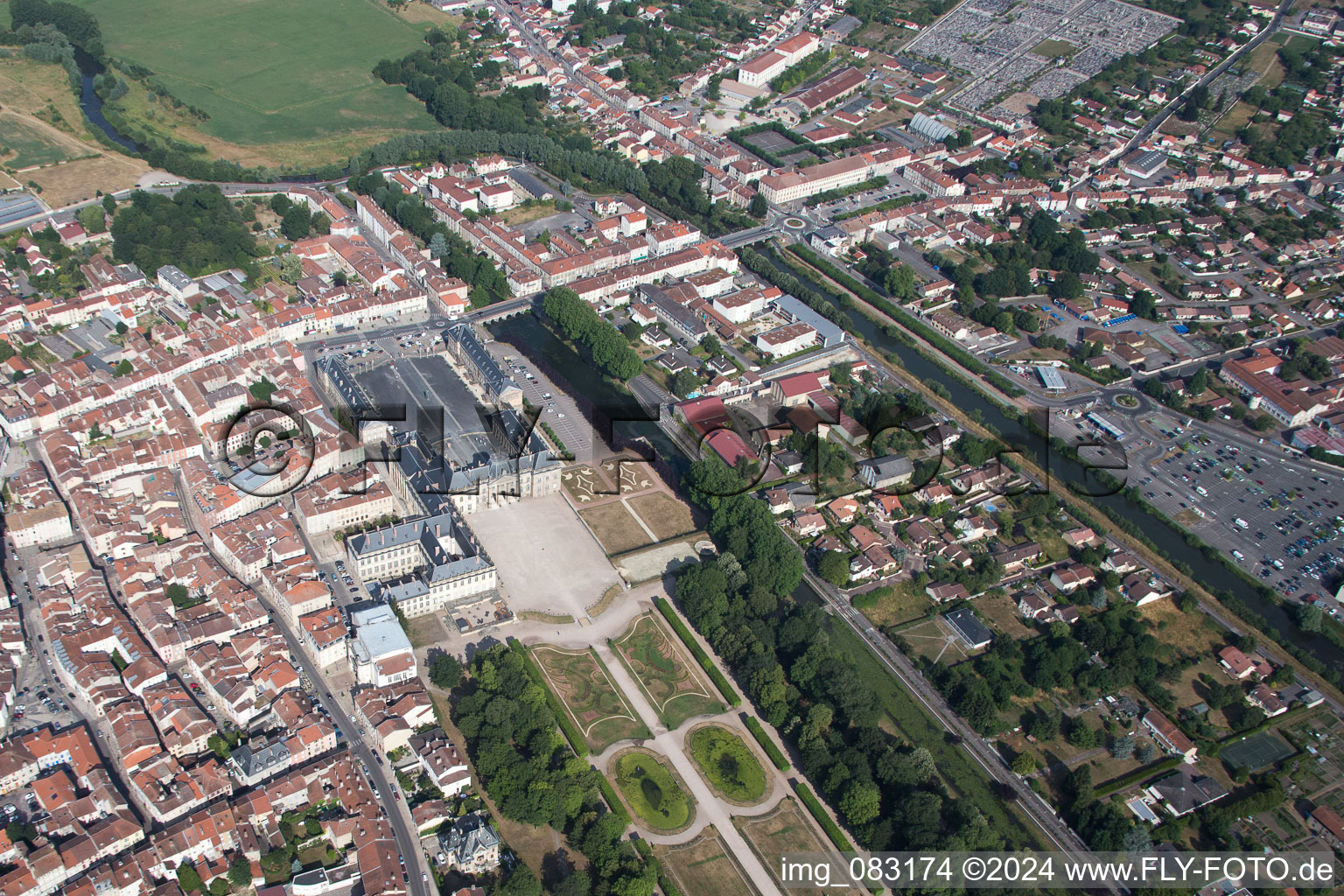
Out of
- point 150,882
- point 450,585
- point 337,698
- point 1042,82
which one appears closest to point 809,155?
point 1042,82

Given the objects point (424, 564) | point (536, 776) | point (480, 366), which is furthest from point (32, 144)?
point (536, 776)

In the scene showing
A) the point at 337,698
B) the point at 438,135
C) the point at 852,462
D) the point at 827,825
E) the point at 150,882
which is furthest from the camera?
the point at 438,135

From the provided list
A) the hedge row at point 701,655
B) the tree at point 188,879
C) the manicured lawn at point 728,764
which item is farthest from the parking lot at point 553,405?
the tree at point 188,879

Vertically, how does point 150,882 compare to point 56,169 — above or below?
below

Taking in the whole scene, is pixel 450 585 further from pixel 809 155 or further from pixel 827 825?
pixel 809 155

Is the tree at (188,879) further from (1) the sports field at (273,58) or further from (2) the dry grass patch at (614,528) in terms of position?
(1) the sports field at (273,58)

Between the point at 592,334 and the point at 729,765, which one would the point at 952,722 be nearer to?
the point at 729,765
